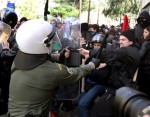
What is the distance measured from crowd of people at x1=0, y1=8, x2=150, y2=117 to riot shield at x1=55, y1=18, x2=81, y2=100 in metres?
0.01

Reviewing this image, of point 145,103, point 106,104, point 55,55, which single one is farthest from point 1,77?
point 145,103

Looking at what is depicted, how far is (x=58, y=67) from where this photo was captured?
3066mm

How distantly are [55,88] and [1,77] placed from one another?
203 centimetres

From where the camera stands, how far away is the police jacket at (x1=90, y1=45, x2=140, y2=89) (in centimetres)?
405

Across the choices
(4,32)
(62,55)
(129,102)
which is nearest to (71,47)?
(62,55)

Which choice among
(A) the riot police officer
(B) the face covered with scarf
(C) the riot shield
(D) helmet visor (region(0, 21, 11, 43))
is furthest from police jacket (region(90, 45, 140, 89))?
(B) the face covered with scarf

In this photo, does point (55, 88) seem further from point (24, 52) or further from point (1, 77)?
point (1, 77)

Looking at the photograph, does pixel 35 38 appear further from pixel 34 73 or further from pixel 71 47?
pixel 71 47

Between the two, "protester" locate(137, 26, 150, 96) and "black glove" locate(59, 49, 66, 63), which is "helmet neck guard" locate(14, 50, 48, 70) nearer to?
"black glove" locate(59, 49, 66, 63)

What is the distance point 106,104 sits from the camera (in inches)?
162

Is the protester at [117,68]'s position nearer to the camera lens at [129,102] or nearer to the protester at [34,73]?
the protester at [34,73]

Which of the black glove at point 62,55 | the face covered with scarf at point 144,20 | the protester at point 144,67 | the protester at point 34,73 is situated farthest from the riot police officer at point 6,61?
the face covered with scarf at point 144,20

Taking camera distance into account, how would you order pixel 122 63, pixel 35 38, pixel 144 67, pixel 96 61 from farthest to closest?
pixel 144 67 < pixel 122 63 < pixel 96 61 < pixel 35 38

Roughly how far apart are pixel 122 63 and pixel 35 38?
57.1 inches
